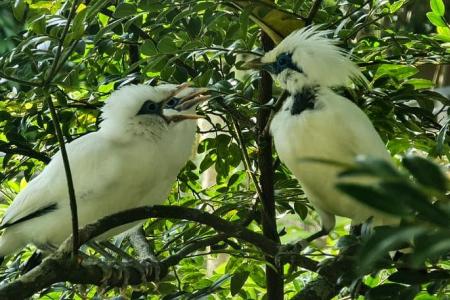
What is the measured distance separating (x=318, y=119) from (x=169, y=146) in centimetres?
45

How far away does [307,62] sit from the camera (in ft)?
6.57

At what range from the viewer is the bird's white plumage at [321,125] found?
1.88 m

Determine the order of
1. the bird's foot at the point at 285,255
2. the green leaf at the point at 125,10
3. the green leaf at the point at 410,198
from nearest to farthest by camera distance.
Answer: the green leaf at the point at 410,198, the bird's foot at the point at 285,255, the green leaf at the point at 125,10

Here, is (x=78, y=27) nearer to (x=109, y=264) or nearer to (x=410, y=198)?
(x=109, y=264)

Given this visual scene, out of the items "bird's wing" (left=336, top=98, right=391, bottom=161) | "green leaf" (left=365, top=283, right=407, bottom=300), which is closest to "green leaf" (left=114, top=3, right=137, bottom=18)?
"bird's wing" (left=336, top=98, right=391, bottom=161)

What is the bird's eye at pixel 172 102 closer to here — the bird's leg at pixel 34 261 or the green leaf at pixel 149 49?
the green leaf at pixel 149 49

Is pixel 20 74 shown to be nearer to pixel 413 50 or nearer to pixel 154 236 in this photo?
pixel 154 236

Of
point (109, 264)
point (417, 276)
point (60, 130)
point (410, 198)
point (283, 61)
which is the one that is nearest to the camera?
point (410, 198)

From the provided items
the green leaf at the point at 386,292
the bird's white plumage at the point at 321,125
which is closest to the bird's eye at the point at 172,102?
the bird's white plumage at the point at 321,125

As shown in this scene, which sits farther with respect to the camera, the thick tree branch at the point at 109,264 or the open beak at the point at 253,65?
the open beak at the point at 253,65

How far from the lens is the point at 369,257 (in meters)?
0.53

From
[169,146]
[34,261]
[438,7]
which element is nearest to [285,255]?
[169,146]

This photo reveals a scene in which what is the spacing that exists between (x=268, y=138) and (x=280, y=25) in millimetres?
306

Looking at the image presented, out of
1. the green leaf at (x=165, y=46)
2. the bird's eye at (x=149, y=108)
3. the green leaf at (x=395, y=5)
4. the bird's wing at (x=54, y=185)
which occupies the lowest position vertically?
the bird's wing at (x=54, y=185)
